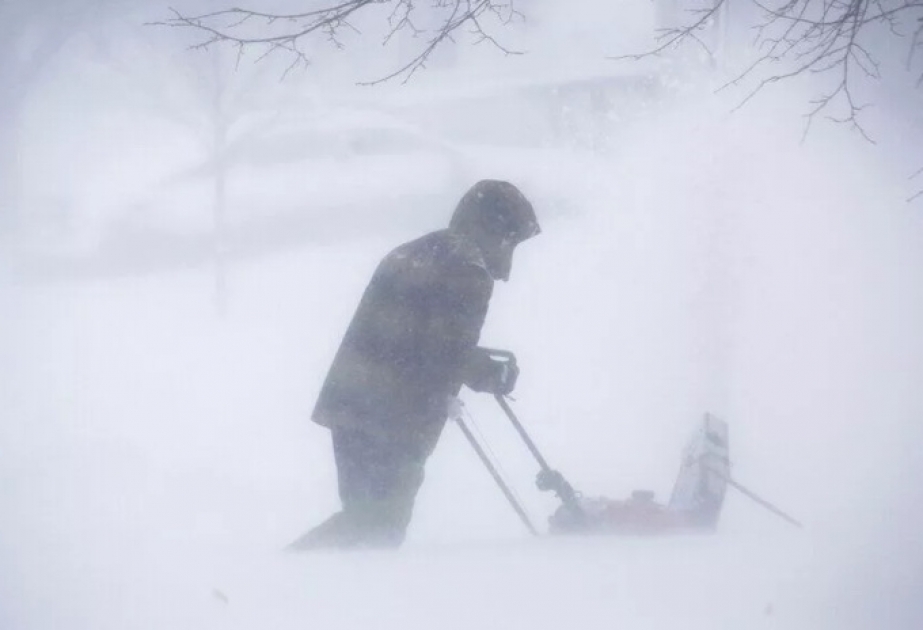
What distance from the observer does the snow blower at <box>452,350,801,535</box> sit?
321 centimetres

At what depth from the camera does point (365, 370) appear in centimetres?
280

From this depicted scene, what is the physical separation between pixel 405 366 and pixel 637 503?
4.79 feet

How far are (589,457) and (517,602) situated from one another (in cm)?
385

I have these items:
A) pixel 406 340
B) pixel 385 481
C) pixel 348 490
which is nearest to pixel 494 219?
pixel 406 340

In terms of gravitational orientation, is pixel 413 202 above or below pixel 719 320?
above

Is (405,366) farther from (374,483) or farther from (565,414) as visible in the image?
(565,414)

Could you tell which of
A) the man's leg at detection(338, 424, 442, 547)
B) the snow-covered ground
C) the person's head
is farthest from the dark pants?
the person's head

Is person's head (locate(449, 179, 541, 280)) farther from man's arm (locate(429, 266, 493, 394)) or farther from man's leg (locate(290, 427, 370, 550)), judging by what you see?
man's leg (locate(290, 427, 370, 550))

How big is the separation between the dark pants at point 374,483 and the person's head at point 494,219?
29.6 inches

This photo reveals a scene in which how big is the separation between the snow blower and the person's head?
430 mm

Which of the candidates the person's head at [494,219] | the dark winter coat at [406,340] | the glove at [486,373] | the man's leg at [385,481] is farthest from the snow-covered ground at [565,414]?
the person's head at [494,219]

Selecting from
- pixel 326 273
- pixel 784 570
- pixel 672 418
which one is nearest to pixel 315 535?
pixel 784 570

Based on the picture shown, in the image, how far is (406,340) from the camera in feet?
9.14

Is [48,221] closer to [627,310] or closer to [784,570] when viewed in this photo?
[627,310]
